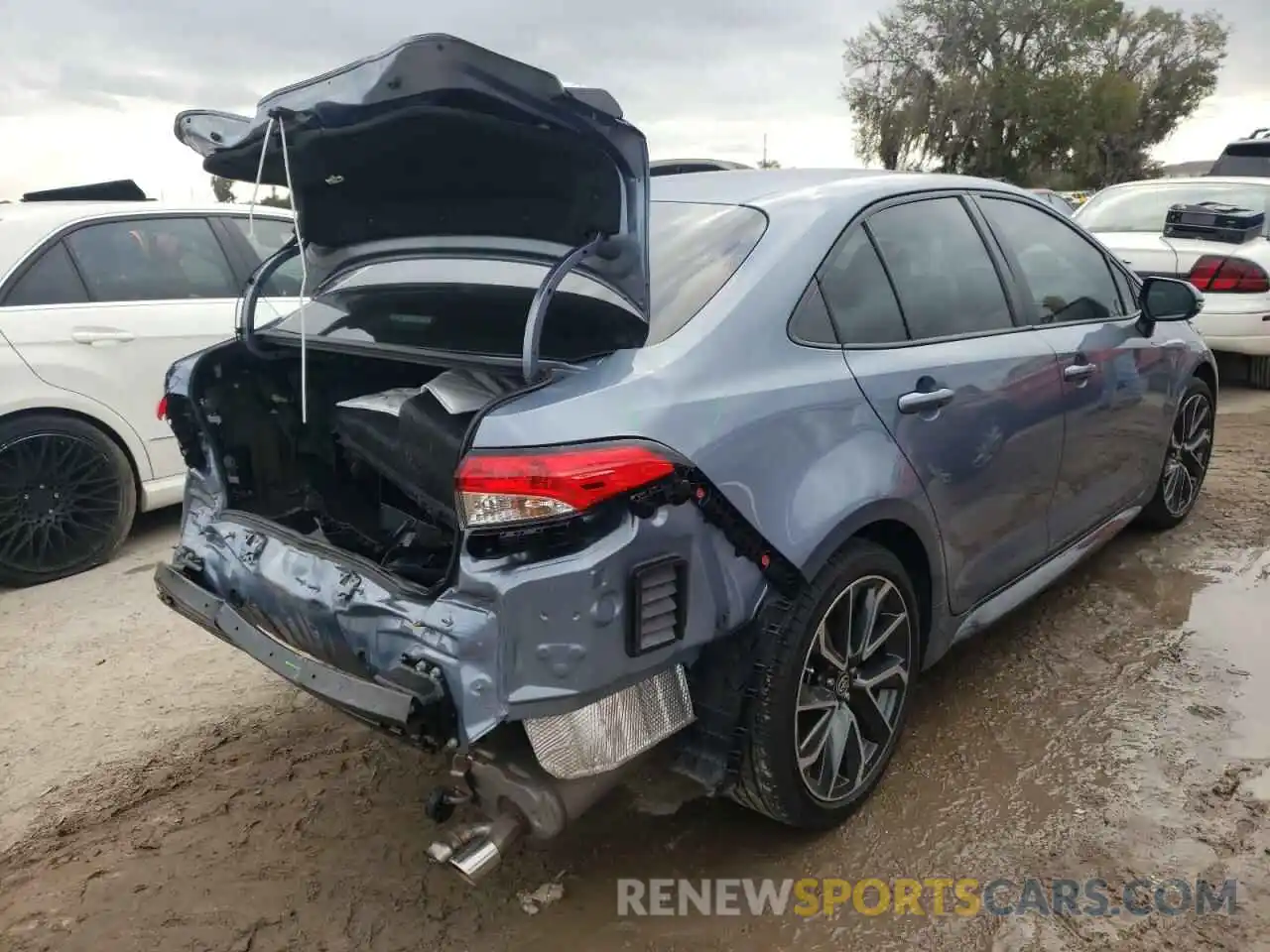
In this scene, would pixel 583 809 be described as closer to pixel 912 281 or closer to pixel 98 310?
pixel 912 281

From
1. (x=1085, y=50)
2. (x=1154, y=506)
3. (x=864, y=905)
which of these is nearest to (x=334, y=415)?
(x=864, y=905)

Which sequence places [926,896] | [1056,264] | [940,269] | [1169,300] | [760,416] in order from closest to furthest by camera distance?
[760,416]
[926,896]
[940,269]
[1056,264]
[1169,300]

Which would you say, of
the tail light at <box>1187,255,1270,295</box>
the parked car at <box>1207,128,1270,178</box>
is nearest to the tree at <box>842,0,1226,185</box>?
the parked car at <box>1207,128,1270,178</box>

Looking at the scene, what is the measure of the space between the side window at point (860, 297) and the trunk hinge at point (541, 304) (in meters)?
0.66

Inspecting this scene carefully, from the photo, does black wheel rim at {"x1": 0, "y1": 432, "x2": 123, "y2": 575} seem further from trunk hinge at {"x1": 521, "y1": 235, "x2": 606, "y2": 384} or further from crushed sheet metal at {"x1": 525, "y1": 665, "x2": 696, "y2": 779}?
crushed sheet metal at {"x1": 525, "y1": 665, "x2": 696, "y2": 779}

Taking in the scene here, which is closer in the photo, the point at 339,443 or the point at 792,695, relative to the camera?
the point at 792,695

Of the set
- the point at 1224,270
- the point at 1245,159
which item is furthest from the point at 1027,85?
the point at 1224,270

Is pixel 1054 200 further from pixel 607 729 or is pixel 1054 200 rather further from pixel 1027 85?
pixel 1027 85

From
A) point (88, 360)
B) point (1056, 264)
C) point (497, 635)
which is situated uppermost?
point (1056, 264)

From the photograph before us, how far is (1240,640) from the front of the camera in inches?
144

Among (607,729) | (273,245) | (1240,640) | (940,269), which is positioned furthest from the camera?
(273,245)

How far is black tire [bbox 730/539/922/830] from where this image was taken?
2.27 metres

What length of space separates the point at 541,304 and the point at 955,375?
1.29 m

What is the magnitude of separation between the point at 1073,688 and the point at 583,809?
6.57 feet
